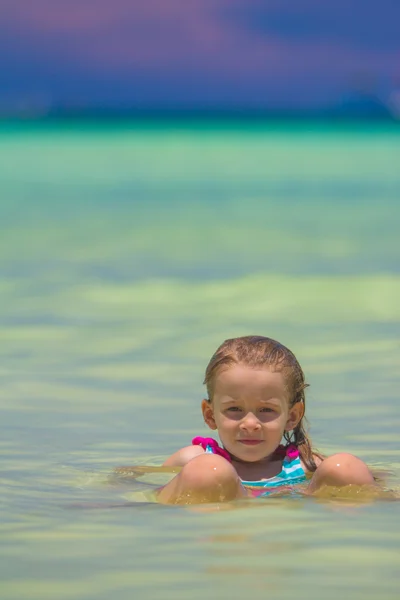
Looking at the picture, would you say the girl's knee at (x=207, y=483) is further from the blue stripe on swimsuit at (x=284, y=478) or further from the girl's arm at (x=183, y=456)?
the girl's arm at (x=183, y=456)

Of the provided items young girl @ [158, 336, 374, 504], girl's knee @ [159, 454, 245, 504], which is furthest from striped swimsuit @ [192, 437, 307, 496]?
girl's knee @ [159, 454, 245, 504]

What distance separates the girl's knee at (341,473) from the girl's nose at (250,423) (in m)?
0.26

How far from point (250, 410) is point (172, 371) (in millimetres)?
1570

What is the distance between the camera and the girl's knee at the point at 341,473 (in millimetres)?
4133

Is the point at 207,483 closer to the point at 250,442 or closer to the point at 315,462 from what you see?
the point at 250,442

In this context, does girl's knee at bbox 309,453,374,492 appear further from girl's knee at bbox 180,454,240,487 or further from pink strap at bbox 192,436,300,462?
pink strap at bbox 192,436,300,462

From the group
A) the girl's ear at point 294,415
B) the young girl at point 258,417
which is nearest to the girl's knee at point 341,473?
the young girl at point 258,417

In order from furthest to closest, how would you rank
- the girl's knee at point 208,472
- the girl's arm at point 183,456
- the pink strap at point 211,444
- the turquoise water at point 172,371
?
1. the girl's arm at point 183,456
2. the pink strap at point 211,444
3. the girl's knee at point 208,472
4. the turquoise water at point 172,371

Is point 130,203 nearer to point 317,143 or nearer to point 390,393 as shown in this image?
point 390,393

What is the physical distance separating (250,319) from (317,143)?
1040 inches

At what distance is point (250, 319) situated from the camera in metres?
7.27

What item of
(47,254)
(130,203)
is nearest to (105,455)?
(47,254)

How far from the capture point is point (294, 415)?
4.54m

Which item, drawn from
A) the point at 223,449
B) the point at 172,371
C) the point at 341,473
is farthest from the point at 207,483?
the point at 172,371
